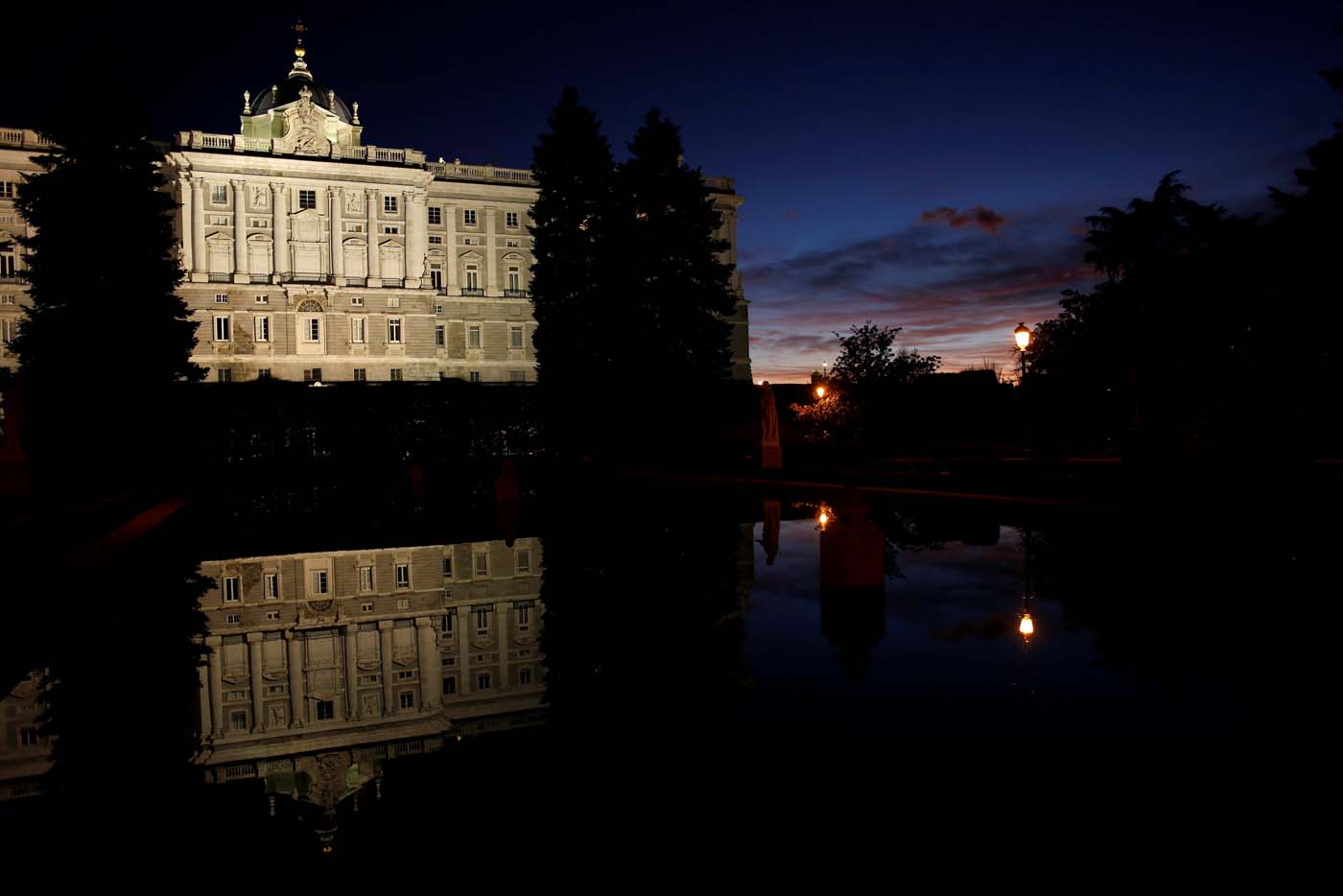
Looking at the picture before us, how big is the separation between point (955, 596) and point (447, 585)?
6.17 m

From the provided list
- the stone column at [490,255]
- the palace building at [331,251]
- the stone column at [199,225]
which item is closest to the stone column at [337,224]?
the palace building at [331,251]

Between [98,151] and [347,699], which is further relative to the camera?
[98,151]

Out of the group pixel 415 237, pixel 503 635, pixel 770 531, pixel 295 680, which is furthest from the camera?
pixel 415 237

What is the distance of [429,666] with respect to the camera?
297 inches

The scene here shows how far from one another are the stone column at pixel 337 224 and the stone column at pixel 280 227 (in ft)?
10.5

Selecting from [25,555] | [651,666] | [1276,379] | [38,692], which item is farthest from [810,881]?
[1276,379]

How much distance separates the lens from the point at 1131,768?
474cm

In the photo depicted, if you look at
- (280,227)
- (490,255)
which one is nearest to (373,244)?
(280,227)

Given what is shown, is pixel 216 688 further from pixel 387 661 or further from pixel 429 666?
pixel 429 666

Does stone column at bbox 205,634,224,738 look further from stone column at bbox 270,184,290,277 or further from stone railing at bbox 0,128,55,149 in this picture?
stone railing at bbox 0,128,55,149

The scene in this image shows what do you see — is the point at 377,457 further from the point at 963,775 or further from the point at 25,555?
the point at 963,775

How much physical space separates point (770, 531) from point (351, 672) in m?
9.91

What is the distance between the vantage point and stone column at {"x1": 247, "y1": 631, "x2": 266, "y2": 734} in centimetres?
592

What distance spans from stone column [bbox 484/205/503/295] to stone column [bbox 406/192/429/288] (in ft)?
18.7
